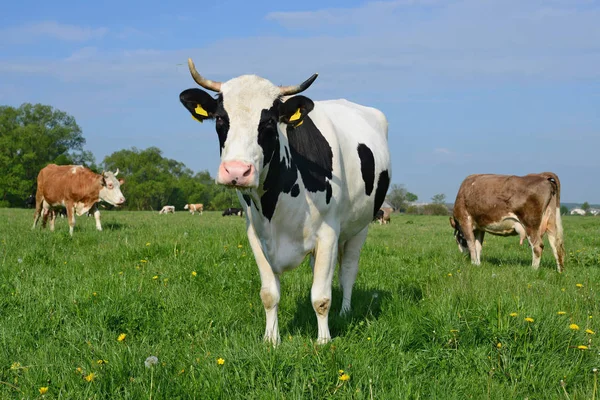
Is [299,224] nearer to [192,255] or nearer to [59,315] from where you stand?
[59,315]

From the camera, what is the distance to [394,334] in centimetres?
431

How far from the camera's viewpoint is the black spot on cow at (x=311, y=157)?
4398mm

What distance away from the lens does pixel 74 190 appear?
15312 millimetres

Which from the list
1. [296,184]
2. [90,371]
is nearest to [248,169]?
[296,184]

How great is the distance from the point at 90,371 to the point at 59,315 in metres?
1.56

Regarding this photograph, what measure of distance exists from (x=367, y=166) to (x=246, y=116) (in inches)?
77.5

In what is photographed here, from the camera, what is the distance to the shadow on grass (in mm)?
4825

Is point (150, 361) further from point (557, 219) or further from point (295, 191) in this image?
point (557, 219)

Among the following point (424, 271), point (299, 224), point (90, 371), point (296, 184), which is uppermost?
point (296, 184)

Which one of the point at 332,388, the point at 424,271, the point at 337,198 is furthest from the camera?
the point at 424,271

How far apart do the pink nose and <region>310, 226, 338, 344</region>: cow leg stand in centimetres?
115

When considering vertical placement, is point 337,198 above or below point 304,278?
above

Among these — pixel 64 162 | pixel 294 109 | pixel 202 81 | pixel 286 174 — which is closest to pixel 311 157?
pixel 286 174

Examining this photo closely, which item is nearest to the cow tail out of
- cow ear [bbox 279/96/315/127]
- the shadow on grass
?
the shadow on grass
